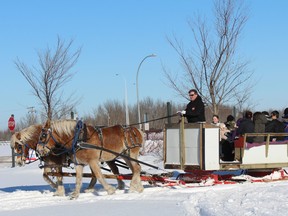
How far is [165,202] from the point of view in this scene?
8.42 meters

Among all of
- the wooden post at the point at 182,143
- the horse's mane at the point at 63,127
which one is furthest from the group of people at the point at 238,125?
the horse's mane at the point at 63,127

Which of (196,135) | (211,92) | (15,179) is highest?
(211,92)

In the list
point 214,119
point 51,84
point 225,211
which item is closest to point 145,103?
point 51,84

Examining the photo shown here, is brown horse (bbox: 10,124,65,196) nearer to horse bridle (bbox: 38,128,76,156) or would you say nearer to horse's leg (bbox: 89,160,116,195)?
horse bridle (bbox: 38,128,76,156)

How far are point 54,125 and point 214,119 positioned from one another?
168 inches

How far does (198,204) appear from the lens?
7.96m

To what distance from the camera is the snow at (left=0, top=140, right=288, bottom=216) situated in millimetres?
7259

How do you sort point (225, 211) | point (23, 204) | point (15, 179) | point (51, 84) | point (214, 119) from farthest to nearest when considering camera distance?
point (51, 84)
point (15, 179)
point (214, 119)
point (23, 204)
point (225, 211)

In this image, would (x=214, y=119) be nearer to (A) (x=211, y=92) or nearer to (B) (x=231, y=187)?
(B) (x=231, y=187)

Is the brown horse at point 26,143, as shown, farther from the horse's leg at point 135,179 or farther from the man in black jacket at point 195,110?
the man in black jacket at point 195,110

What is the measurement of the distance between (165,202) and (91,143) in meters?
2.29

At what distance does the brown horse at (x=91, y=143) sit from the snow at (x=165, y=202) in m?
0.38

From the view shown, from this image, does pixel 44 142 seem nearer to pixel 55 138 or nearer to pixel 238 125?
pixel 55 138

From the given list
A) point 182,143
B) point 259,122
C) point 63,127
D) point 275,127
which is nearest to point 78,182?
point 63,127
